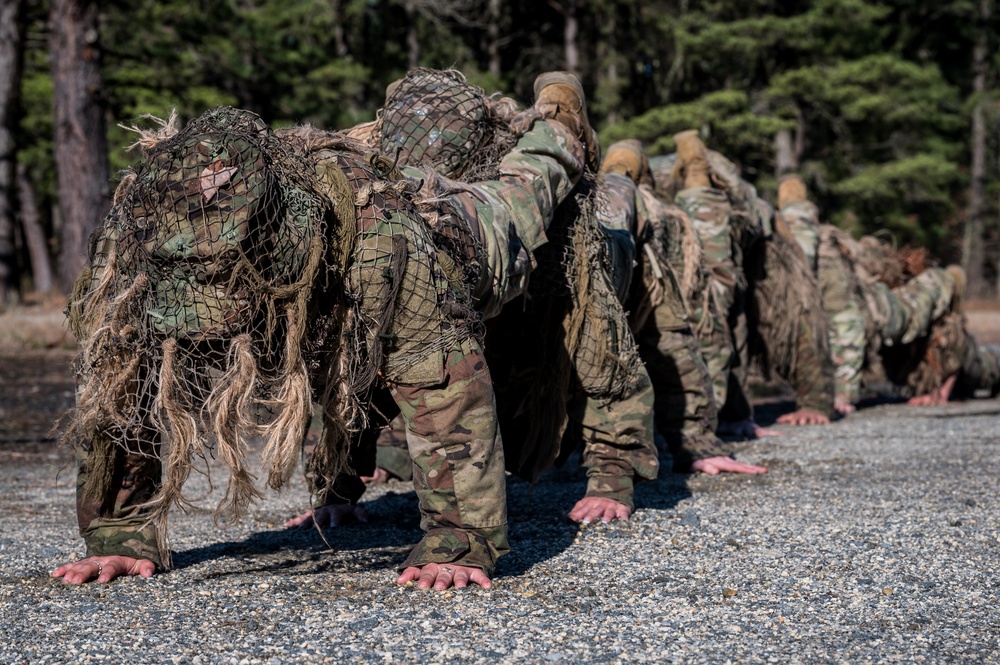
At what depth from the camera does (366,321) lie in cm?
364

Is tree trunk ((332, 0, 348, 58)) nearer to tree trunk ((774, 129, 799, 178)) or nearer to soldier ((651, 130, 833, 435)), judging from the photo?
tree trunk ((774, 129, 799, 178))

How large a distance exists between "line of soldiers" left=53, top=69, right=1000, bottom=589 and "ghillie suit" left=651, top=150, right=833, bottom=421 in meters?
2.65

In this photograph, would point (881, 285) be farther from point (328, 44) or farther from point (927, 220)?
point (927, 220)

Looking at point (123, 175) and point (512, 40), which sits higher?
point (512, 40)

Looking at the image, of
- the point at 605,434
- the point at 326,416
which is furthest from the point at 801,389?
the point at 326,416

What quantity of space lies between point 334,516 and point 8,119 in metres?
13.8

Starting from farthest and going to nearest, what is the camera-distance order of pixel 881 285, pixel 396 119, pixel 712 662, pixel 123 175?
1. pixel 881 285
2. pixel 396 119
3. pixel 123 175
4. pixel 712 662

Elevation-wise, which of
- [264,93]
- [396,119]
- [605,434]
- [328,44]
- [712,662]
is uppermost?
[328,44]

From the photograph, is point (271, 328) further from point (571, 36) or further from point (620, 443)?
point (571, 36)

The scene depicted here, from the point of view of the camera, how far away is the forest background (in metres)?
21.5

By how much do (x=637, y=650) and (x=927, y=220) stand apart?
30127 millimetres

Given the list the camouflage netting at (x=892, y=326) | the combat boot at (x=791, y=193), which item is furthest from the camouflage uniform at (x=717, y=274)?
the camouflage netting at (x=892, y=326)

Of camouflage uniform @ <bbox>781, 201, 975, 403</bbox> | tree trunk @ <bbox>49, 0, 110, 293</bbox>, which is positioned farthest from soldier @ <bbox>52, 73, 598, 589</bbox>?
tree trunk @ <bbox>49, 0, 110, 293</bbox>

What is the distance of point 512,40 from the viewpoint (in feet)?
92.9
